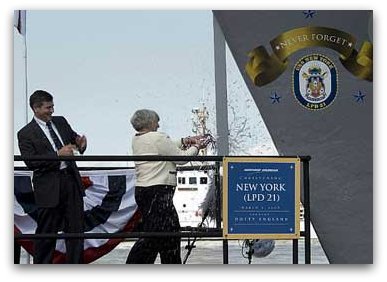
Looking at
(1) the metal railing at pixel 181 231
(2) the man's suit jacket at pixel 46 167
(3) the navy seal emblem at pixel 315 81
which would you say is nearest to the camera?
(1) the metal railing at pixel 181 231

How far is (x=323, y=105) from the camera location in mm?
7945

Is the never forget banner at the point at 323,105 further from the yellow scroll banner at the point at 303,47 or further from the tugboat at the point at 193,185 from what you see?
the tugboat at the point at 193,185

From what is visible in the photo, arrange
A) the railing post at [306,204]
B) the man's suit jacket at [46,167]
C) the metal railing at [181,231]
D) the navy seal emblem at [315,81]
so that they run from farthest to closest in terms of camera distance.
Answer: the navy seal emblem at [315,81] < the man's suit jacket at [46,167] < the railing post at [306,204] < the metal railing at [181,231]

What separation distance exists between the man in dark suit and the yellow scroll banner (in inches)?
47.3

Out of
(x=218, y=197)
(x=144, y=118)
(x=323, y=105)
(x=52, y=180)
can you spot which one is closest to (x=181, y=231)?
(x=218, y=197)

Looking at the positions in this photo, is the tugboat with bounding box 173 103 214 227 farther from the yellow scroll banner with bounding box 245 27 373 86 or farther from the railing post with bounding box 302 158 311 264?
the railing post with bounding box 302 158 311 264

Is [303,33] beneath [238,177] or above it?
above

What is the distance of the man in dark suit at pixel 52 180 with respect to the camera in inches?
306

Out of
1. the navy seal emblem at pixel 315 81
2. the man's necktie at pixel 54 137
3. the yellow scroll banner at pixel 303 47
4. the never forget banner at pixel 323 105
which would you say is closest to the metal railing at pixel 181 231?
the man's necktie at pixel 54 137

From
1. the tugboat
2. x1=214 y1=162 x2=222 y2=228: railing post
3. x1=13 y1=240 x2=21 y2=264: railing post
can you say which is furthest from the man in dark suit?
x1=214 y1=162 x2=222 y2=228: railing post
